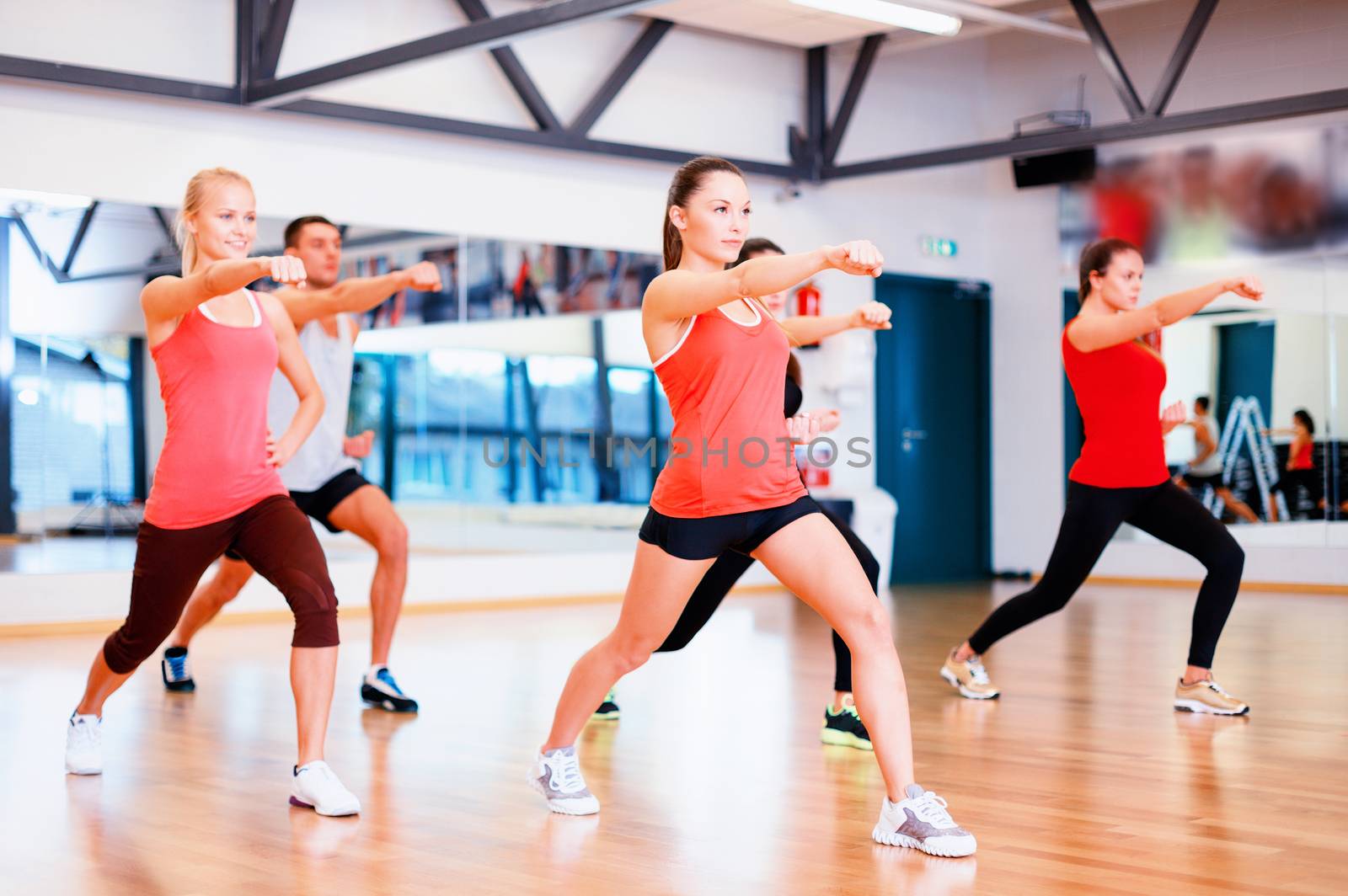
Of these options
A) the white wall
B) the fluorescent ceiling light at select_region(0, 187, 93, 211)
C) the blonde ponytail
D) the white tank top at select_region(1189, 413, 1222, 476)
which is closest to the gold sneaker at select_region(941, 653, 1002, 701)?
the blonde ponytail

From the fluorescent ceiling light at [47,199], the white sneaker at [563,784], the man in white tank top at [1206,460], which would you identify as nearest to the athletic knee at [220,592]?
the white sneaker at [563,784]

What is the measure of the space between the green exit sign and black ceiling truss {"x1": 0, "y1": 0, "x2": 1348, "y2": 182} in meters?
1.23

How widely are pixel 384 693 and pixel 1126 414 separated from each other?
261cm

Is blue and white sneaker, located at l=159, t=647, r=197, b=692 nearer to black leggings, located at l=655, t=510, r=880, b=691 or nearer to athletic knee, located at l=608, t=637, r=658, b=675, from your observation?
black leggings, located at l=655, t=510, r=880, b=691

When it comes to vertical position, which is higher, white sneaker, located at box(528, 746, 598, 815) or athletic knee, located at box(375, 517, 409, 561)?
athletic knee, located at box(375, 517, 409, 561)

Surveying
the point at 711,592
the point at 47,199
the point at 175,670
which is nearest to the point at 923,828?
the point at 711,592

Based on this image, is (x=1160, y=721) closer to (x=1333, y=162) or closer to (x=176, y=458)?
(x=176, y=458)

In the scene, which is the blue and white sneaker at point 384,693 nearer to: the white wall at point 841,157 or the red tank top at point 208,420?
the red tank top at point 208,420

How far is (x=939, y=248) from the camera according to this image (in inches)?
460

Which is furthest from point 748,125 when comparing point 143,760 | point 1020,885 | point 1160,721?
point 1020,885

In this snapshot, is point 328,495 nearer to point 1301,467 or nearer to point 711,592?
point 711,592

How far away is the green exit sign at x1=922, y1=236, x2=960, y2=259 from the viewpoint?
11.6 m

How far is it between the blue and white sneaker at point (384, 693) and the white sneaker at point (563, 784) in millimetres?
1565

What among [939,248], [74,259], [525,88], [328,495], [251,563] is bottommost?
[251,563]
